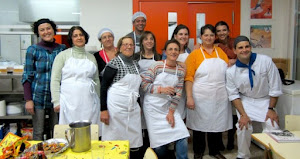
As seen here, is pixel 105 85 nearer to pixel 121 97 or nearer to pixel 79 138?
pixel 121 97

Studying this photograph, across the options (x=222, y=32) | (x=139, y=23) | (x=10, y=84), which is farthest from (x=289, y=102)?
(x=10, y=84)

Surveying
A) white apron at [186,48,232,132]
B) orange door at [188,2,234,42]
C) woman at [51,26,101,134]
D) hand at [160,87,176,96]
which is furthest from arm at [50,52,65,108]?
orange door at [188,2,234,42]

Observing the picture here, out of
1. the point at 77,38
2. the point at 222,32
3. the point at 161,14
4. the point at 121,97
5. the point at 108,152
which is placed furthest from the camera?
the point at 161,14

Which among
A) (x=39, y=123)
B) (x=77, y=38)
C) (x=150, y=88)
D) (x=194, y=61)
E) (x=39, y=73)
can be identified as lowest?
(x=39, y=123)

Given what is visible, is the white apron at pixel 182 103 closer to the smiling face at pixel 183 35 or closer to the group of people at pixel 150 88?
the group of people at pixel 150 88

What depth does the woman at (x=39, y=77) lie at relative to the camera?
7.52 ft

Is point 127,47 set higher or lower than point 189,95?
higher

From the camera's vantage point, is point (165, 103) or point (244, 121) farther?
point (244, 121)

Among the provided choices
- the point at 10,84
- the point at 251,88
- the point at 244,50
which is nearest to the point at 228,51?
the point at 244,50

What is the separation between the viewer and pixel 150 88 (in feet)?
7.16

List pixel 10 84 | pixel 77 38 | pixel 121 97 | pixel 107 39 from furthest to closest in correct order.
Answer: pixel 10 84, pixel 107 39, pixel 77 38, pixel 121 97

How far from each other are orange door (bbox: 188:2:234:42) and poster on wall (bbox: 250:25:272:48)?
1.10ft

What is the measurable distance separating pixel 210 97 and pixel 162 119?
56 cm

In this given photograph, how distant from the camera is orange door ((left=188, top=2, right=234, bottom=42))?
12.1 feet
